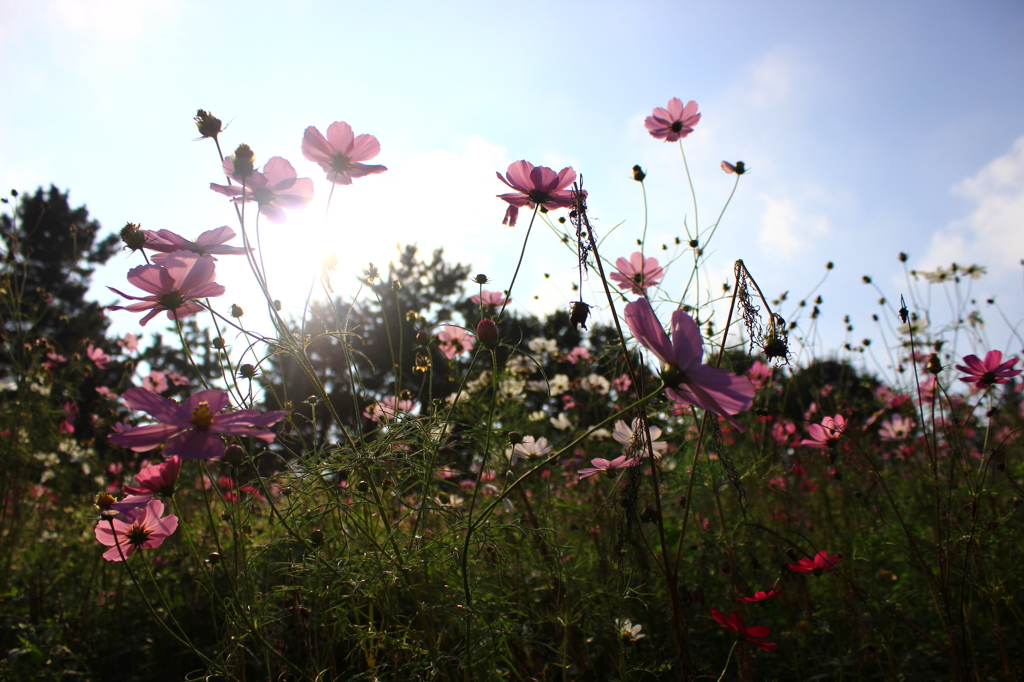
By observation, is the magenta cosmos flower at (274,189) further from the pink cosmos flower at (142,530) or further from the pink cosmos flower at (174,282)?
the pink cosmos flower at (142,530)

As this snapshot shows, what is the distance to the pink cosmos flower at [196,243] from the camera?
0.88 meters

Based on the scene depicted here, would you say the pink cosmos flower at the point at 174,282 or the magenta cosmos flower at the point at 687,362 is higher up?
the pink cosmos flower at the point at 174,282

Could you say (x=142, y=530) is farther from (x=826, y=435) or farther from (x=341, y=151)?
(x=826, y=435)

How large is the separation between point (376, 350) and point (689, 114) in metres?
10.0

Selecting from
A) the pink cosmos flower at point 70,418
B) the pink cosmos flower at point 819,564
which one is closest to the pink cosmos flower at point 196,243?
the pink cosmos flower at point 819,564

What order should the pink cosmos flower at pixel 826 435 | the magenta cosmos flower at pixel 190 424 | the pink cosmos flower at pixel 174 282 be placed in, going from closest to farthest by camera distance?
1. the magenta cosmos flower at pixel 190 424
2. the pink cosmos flower at pixel 174 282
3. the pink cosmos flower at pixel 826 435

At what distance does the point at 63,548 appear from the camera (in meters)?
2.45

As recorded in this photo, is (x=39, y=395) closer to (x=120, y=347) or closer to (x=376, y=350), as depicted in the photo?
(x=120, y=347)

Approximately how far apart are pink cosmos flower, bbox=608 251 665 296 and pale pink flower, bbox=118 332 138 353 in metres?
3.03

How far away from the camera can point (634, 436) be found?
90cm

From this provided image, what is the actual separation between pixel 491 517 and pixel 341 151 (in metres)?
0.75

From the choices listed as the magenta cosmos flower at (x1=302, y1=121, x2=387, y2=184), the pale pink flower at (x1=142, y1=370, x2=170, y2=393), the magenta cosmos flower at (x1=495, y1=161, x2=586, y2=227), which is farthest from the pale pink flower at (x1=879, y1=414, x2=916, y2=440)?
the pale pink flower at (x1=142, y1=370, x2=170, y2=393)

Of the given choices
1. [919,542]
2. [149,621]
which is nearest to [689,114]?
[919,542]

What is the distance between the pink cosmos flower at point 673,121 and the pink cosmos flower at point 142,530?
1.64m
